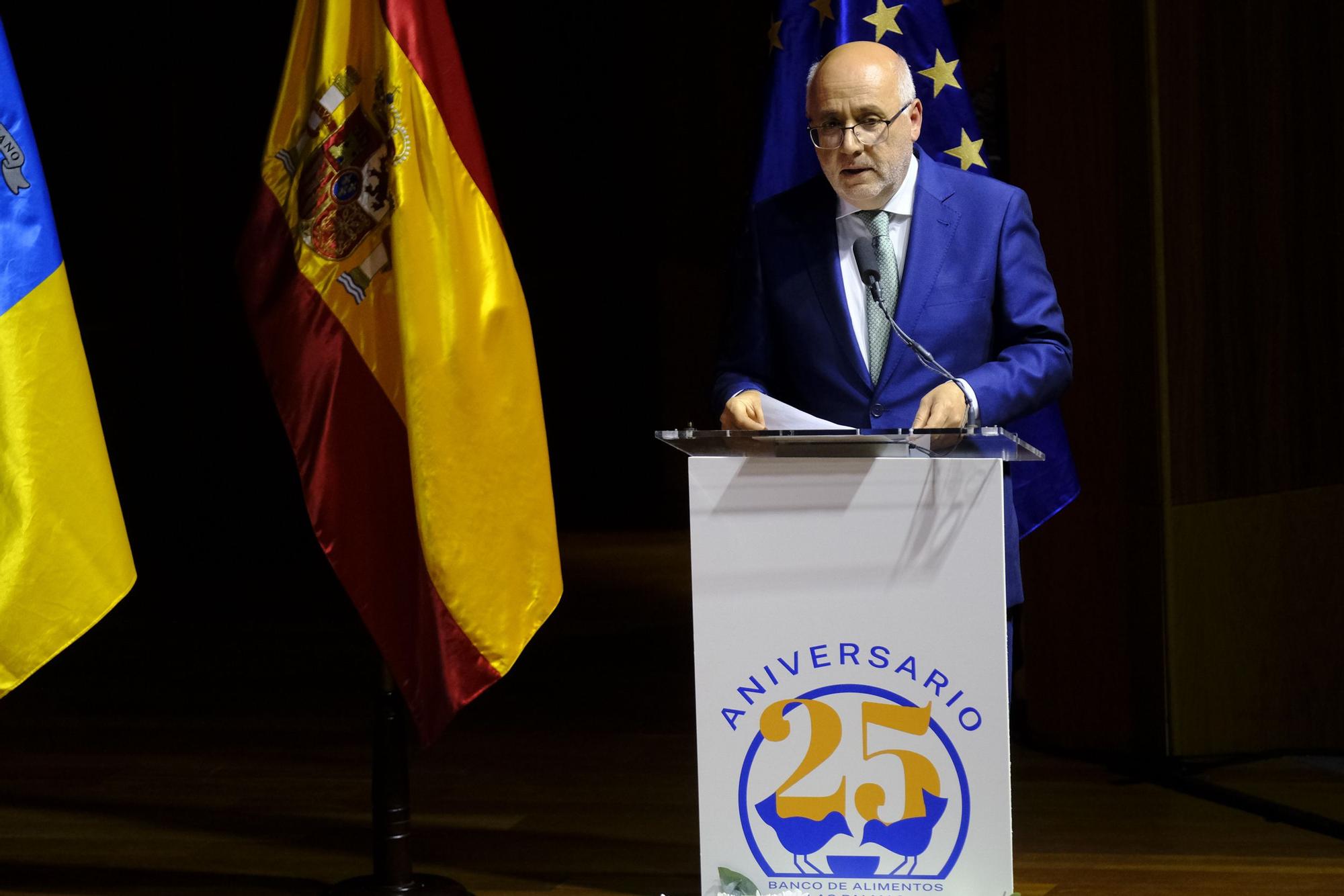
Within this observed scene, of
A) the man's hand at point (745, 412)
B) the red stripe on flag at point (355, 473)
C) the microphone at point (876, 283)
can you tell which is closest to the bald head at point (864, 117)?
the microphone at point (876, 283)

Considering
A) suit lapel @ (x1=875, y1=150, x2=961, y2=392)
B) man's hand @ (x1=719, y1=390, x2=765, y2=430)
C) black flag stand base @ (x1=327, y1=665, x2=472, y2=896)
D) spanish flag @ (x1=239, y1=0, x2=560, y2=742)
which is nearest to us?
man's hand @ (x1=719, y1=390, x2=765, y2=430)

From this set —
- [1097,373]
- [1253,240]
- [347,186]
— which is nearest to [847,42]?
[347,186]

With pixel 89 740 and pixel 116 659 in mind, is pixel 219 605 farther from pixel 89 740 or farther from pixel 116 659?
pixel 89 740

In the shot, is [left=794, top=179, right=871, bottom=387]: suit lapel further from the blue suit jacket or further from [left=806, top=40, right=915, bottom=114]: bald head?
[left=806, top=40, right=915, bottom=114]: bald head

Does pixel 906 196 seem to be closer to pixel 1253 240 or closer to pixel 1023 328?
pixel 1023 328

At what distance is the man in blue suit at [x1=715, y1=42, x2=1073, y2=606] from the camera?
2398 mm

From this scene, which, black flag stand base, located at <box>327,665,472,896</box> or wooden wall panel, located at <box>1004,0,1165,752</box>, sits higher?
wooden wall panel, located at <box>1004,0,1165,752</box>

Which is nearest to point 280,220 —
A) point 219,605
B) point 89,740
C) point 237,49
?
point 89,740

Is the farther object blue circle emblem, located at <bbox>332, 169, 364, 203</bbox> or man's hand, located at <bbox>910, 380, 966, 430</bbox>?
blue circle emblem, located at <bbox>332, 169, 364, 203</bbox>

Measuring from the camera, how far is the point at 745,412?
237 centimetres

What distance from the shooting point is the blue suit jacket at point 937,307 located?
2.48 m

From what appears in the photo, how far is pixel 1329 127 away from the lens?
13.0ft

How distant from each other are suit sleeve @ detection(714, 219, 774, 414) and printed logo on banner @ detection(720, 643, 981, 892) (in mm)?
565

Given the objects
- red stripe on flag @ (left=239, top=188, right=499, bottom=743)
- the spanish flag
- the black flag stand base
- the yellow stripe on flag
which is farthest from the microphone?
the yellow stripe on flag
